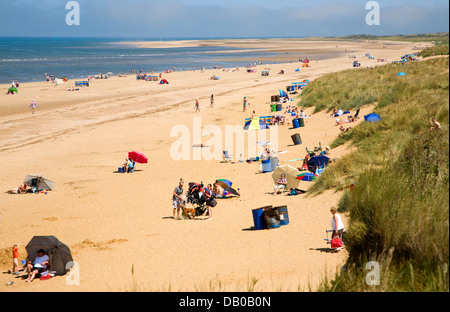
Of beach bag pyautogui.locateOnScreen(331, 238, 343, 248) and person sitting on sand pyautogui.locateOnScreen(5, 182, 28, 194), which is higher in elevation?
person sitting on sand pyautogui.locateOnScreen(5, 182, 28, 194)

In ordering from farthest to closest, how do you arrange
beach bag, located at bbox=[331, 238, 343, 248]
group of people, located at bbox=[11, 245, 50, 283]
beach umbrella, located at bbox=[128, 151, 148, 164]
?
beach umbrella, located at bbox=[128, 151, 148, 164]
group of people, located at bbox=[11, 245, 50, 283]
beach bag, located at bbox=[331, 238, 343, 248]

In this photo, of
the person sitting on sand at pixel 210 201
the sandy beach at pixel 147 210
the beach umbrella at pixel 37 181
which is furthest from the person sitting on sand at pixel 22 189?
the person sitting on sand at pixel 210 201

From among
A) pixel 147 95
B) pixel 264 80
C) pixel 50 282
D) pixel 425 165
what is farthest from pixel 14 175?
pixel 264 80

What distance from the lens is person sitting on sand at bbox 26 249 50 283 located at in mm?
10359

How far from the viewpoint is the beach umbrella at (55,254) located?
10.4 m

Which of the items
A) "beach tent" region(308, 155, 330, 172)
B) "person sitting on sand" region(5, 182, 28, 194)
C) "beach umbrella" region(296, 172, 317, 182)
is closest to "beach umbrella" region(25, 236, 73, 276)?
"beach umbrella" region(296, 172, 317, 182)

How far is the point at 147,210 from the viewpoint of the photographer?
15.4 m

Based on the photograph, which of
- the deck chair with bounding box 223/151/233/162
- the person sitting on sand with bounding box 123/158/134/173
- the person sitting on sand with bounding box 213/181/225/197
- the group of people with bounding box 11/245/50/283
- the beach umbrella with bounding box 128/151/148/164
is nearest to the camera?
the group of people with bounding box 11/245/50/283

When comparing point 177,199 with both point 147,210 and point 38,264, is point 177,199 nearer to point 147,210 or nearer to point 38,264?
point 147,210

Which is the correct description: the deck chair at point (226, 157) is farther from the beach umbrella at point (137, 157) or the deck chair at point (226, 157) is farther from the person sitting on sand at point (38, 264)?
the person sitting on sand at point (38, 264)

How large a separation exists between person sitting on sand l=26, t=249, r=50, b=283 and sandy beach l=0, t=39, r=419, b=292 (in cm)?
34

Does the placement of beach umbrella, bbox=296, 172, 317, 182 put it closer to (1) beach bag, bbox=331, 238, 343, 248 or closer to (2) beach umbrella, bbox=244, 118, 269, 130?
(1) beach bag, bbox=331, 238, 343, 248

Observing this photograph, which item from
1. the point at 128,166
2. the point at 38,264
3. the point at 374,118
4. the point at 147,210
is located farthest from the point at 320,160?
the point at 38,264

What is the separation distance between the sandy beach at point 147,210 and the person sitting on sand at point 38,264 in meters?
0.34
